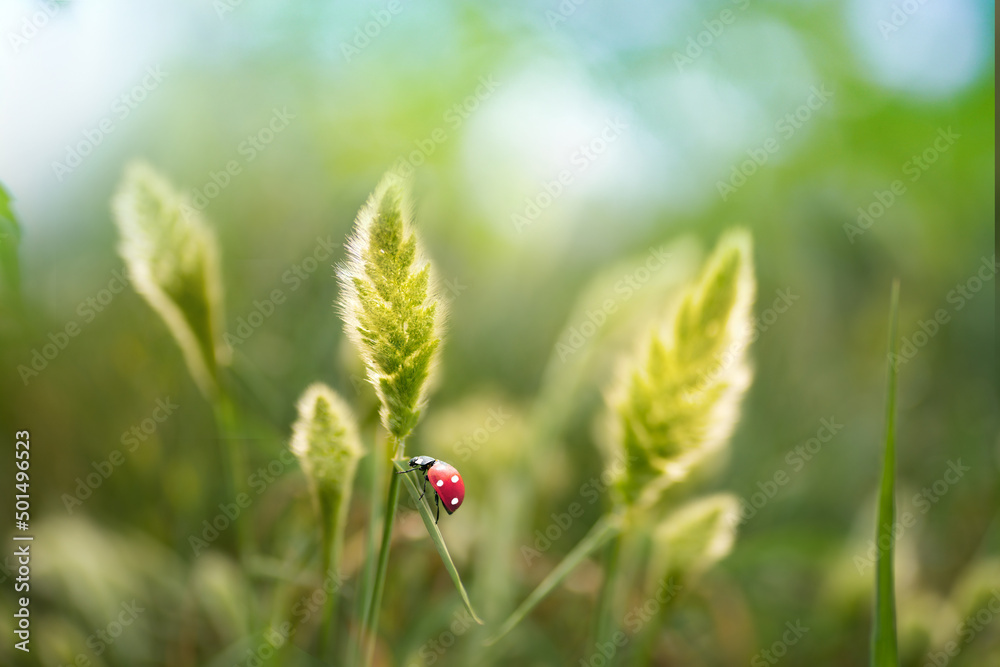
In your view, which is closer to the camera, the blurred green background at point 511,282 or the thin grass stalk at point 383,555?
the thin grass stalk at point 383,555

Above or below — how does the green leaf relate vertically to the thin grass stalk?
above

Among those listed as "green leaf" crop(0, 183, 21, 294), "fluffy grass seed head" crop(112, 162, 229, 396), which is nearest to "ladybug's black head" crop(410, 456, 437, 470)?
"fluffy grass seed head" crop(112, 162, 229, 396)

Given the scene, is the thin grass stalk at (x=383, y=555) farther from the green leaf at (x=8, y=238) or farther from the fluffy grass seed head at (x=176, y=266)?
the green leaf at (x=8, y=238)

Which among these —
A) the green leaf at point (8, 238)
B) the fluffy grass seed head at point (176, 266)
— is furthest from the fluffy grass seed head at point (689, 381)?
the green leaf at point (8, 238)

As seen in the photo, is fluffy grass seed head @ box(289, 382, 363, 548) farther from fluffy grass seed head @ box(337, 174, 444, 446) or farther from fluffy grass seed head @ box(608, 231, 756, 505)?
fluffy grass seed head @ box(608, 231, 756, 505)

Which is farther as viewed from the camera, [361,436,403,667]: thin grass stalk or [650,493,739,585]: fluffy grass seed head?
[650,493,739,585]: fluffy grass seed head

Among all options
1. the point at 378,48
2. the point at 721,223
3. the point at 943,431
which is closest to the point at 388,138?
the point at 378,48
